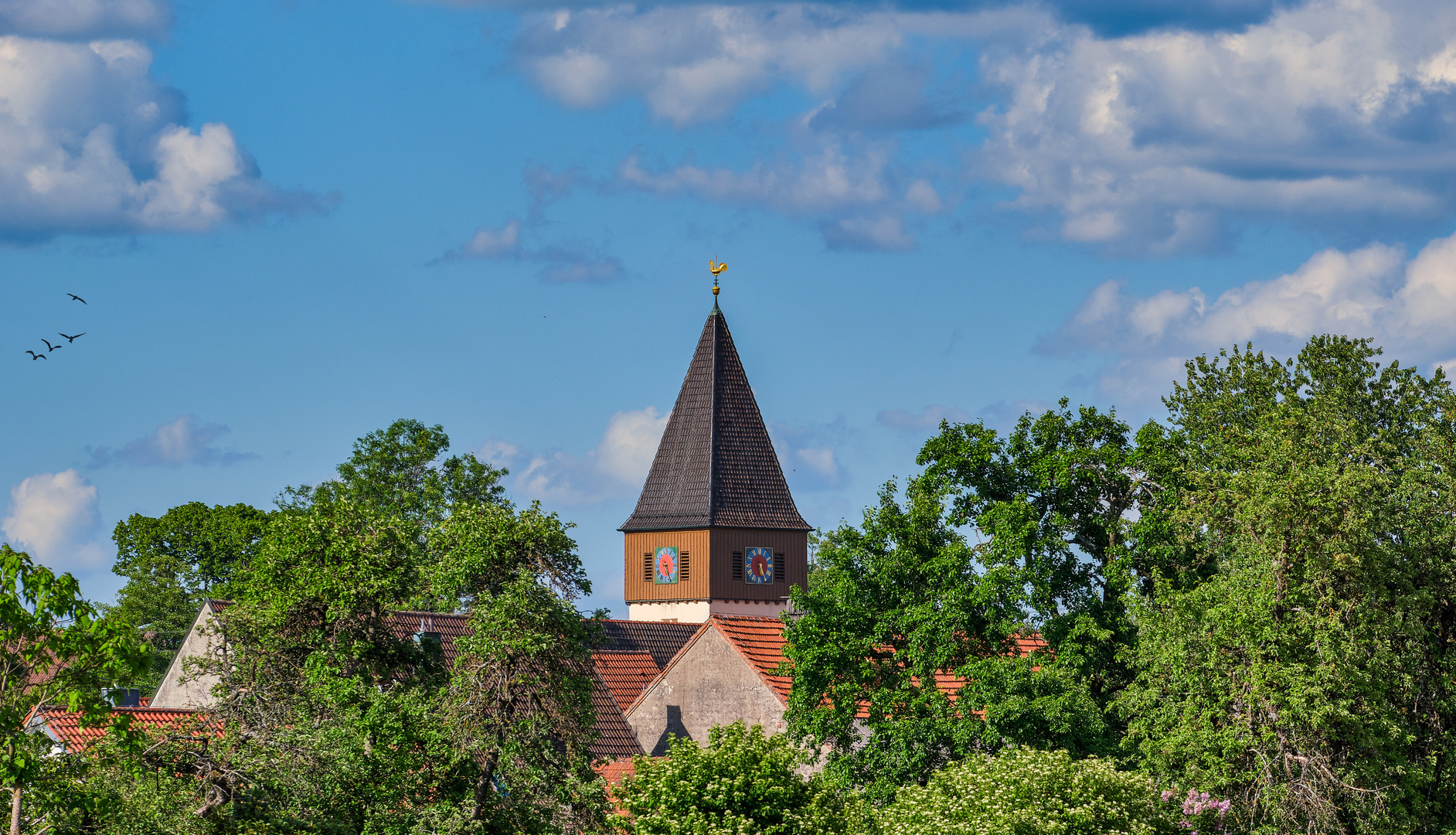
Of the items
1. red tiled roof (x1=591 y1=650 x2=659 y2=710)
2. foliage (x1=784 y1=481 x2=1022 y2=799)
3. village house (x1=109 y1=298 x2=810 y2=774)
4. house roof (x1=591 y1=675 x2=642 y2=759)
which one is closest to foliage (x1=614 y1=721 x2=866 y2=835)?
foliage (x1=784 y1=481 x2=1022 y2=799)

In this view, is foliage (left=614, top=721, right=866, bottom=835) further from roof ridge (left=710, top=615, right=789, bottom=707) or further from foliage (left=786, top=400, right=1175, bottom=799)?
roof ridge (left=710, top=615, right=789, bottom=707)

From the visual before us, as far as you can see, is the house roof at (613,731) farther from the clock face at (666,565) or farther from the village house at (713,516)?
the clock face at (666,565)

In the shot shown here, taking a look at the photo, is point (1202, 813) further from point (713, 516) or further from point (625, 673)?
point (713, 516)

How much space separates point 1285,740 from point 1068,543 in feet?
21.0

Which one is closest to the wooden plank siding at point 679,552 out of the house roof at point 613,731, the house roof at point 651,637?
the house roof at point 651,637

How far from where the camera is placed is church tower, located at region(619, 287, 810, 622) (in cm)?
7369

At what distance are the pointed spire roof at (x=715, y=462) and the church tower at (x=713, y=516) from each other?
36 millimetres

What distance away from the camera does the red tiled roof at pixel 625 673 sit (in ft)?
168

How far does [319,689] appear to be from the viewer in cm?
2384

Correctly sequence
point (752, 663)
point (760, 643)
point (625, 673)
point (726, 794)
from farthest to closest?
point (625, 673)
point (760, 643)
point (752, 663)
point (726, 794)

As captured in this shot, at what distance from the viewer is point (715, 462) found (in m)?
73.9

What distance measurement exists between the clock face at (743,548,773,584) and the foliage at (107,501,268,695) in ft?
70.9

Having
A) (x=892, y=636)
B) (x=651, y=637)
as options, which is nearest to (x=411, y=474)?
(x=651, y=637)

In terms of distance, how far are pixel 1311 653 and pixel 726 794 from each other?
913 centimetres
